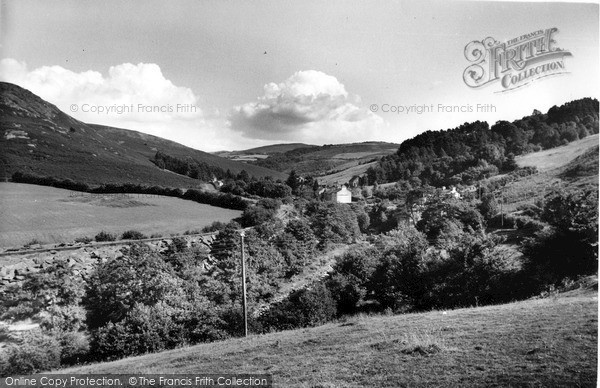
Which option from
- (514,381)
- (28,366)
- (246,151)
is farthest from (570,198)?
(28,366)

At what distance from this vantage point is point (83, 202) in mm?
8656

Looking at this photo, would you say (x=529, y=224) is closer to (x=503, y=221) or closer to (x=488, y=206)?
(x=503, y=221)

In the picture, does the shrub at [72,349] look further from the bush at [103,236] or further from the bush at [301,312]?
the bush at [301,312]

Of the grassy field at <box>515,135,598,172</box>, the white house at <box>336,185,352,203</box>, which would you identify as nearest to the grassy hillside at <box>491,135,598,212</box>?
the grassy field at <box>515,135,598,172</box>

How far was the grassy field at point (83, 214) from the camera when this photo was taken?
25.2 ft

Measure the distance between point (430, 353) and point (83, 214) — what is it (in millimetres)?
7756

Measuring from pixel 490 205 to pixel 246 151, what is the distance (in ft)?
22.0

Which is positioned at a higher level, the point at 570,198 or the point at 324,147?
the point at 324,147

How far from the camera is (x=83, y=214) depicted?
8.57m

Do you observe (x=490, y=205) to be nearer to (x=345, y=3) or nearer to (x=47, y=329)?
(x=345, y=3)

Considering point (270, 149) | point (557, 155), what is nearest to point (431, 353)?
point (270, 149)

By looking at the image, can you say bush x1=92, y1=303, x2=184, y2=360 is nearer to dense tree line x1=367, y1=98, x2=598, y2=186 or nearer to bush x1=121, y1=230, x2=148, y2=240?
bush x1=121, y1=230, x2=148, y2=240

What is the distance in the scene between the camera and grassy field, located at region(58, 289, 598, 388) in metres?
5.20

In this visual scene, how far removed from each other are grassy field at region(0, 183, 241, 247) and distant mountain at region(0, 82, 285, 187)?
45cm
